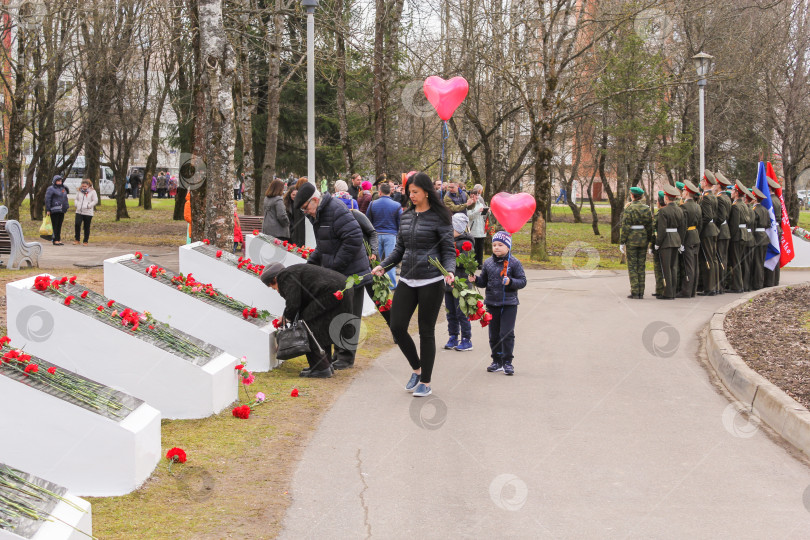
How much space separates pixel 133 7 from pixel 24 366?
29257mm

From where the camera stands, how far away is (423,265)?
8.53 m

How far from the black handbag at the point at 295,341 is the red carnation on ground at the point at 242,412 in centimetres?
163

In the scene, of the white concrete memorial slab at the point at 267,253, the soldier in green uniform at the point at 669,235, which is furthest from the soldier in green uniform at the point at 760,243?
the white concrete memorial slab at the point at 267,253

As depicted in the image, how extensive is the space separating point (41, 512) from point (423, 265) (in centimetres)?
461

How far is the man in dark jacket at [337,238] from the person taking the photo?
9836mm

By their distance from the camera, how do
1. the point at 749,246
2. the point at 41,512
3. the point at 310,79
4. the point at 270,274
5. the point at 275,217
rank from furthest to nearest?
the point at 749,246 < the point at 310,79 < the point at 275,217 < the point at 270,274 < the point at 41,512

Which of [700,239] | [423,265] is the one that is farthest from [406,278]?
[700,239]

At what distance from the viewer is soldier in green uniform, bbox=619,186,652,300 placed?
1634cm

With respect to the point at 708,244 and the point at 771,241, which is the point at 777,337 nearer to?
the point at 708,244

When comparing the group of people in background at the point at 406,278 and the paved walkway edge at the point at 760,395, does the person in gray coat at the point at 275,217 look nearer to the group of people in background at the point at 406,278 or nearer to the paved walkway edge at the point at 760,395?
the group of people in background at the point at 406,278

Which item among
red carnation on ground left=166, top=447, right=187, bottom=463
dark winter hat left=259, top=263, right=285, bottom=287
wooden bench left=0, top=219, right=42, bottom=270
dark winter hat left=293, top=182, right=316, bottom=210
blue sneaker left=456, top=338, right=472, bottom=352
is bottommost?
blue sneaker left=456, top=338, right=472, bottom=352

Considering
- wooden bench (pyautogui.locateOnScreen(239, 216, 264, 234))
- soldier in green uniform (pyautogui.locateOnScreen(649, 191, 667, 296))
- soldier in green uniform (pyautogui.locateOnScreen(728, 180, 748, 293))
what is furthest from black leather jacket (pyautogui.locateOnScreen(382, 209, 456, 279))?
wooden bench (pyautogui.locateOnScreen(239, 216, 264, 234))

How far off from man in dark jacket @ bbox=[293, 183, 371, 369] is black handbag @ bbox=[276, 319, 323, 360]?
1.20 ft

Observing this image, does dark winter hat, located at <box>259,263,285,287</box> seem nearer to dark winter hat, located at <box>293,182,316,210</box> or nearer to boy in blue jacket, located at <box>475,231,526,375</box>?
dark winter hat, located at <box>293,182,316,210</box>
